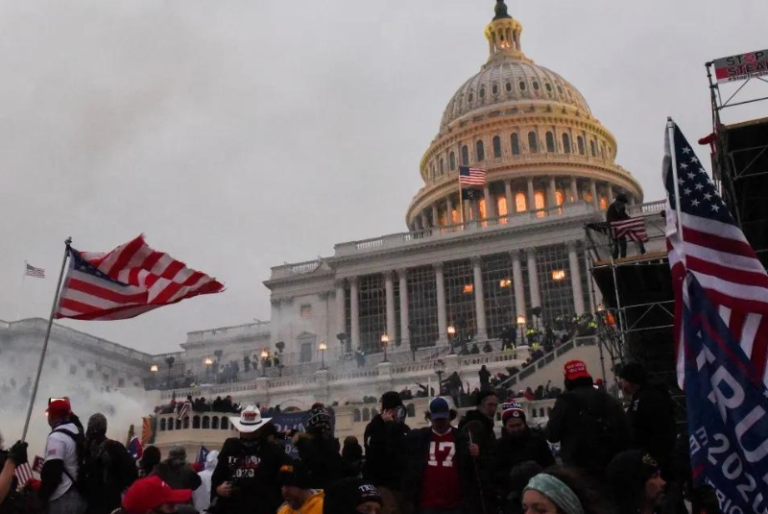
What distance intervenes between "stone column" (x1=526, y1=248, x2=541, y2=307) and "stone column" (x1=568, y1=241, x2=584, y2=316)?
2.72 metres

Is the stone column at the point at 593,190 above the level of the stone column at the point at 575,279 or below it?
above

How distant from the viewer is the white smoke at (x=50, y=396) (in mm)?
46281

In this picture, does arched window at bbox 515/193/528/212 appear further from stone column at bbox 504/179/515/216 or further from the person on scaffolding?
the person on scaffolding

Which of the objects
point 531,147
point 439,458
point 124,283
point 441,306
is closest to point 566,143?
point 531,147

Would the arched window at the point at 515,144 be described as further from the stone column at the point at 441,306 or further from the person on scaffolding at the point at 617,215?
the person on scaffolding at the point at 617,215

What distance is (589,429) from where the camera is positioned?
8000 millimetres

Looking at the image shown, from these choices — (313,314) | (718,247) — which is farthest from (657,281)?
(313,314)

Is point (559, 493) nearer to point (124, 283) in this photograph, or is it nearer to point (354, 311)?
point (124, 283)

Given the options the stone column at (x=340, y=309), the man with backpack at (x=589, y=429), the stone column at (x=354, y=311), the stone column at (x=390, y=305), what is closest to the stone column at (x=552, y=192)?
the stone column at (x=390, y=305)

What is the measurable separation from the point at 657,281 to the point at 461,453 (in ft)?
50.2

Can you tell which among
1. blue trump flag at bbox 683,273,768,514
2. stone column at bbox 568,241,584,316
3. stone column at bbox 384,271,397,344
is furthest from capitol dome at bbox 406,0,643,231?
blue trump flag at bbox 683,273,768,514

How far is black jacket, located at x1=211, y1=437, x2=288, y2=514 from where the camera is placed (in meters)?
8.15

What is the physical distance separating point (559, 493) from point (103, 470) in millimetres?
5835

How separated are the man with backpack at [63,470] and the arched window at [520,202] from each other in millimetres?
75824
